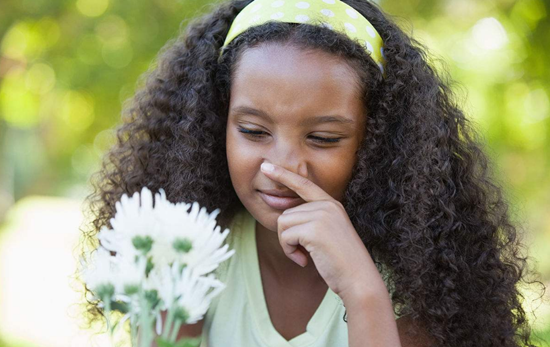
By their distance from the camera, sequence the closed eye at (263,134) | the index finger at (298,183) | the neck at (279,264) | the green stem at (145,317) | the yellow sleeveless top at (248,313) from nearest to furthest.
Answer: the green stem at (145,317), the index finger at (298,183), the closed eye at (263,134), the yellow sleeveless top at (248,313), the neck at (279,264)

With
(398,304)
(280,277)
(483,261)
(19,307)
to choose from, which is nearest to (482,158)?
(483,261)

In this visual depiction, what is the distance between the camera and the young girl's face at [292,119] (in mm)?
2004

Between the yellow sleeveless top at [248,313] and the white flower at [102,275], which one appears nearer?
the white flower at [102,275]

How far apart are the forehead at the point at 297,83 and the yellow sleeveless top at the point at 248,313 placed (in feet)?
2.10

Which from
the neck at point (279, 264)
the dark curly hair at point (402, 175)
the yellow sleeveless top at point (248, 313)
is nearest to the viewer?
the dark curly hair at point (402, 175)

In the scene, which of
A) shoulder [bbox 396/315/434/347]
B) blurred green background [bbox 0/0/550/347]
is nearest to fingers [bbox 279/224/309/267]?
shoulder [bbox 396/315/434/347]

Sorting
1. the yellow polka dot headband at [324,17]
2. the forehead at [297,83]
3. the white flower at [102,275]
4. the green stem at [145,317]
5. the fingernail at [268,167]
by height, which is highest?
the yellow polka dot headband at [324,17]

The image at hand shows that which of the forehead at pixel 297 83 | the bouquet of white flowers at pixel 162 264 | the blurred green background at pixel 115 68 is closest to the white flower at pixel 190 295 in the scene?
the bouquet of white flowers at pixel 162 264

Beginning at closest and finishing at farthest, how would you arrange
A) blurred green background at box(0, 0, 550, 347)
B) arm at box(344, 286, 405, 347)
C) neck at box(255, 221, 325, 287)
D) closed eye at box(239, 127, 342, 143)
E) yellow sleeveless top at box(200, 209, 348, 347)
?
arm at box(344, 286, 405, 347), closed eye at box(239, 127, 342, 143), yellow sleeveless top at box(200, 209, 348, 347), neck at box(255, 221, 325, 287), blurred green background at box(0, 0, 550, 347)

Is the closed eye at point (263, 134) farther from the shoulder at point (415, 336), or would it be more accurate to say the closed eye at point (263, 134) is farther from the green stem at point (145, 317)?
the green stem at point (145, 317)

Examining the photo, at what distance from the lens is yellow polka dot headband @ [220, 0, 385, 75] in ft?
7.14

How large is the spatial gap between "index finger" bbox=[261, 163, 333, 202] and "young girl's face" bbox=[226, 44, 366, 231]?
36 mm

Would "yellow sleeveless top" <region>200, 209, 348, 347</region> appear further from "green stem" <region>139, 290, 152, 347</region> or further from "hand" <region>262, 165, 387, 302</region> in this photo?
"green stem" <region>139, 290, 152, 347</region>

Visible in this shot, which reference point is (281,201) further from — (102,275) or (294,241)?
(102,275)
